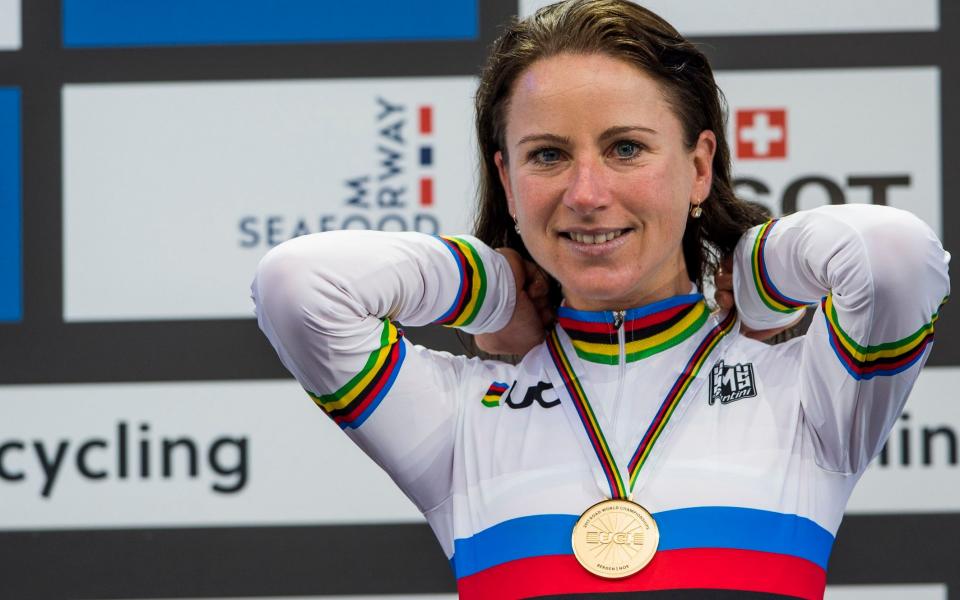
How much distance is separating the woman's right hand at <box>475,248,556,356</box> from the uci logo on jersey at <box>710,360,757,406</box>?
0.25 meters

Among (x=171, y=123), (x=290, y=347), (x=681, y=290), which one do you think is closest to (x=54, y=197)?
(x=171, y=123)

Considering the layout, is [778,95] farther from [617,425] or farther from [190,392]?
[190,392]

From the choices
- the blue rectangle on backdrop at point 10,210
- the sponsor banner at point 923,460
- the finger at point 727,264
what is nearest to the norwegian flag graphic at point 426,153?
the blue rectangle on backdrop at point 10,210

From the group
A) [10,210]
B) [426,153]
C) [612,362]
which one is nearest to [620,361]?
[612,362]

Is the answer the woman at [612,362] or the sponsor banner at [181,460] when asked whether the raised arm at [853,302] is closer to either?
the woman at [612,362]

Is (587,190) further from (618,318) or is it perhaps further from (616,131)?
(618,318)

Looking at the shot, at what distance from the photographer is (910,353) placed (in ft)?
3.68

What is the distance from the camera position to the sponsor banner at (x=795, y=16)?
2303 millimetres

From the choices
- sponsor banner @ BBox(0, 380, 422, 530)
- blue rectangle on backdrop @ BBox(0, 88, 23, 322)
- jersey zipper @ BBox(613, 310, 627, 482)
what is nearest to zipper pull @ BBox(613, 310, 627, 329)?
jersey zipper @ BBox(613, 310, 627, 482)

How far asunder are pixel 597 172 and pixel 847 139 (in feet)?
4.06

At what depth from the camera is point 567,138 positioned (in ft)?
Answer: 4.14

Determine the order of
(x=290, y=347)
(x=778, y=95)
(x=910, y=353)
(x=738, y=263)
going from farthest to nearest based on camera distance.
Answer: (x=778, y=95)
(x=738, y=263)
(x=290, y=347)
(x=910, y=353)

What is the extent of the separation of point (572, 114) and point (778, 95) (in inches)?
46.7

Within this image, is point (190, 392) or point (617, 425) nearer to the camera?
point (617, 425)
